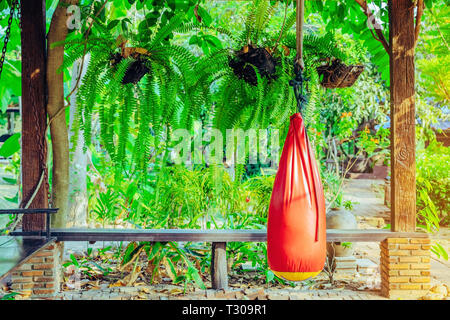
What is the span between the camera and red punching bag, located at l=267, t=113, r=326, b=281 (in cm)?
142

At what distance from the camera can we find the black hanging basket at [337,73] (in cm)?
194

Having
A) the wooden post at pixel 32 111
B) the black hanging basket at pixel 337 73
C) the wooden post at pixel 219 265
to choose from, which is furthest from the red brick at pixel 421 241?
the wooden post at pixel 32 111

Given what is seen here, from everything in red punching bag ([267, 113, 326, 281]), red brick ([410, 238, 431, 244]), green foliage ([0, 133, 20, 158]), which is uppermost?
green foliage ([0, 133, 20, 158])

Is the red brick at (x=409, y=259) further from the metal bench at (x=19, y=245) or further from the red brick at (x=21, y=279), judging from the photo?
the red brick at (x=21, y=279)

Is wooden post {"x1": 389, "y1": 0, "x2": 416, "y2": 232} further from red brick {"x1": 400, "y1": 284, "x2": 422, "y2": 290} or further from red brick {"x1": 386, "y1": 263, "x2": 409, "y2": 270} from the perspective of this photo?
red brick {"x1": 400, "y1": 284, "x2": 422, "y2": 290}

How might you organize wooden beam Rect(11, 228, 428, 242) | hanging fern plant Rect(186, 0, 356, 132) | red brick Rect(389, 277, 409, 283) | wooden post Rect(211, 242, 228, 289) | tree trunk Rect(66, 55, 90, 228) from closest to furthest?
hanging fern plant Rect(186, 0, 356, 132) < wooden beam Rect(11, 228, 428, 242) < red brick Rect(389, 277, 409, 283) < wooden post Rect(211, 242, 228, 289) < tree trunk Rect(66, 55, 90, 228)

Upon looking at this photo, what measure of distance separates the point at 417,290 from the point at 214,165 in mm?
1851

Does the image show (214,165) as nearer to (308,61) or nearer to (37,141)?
(308,61)

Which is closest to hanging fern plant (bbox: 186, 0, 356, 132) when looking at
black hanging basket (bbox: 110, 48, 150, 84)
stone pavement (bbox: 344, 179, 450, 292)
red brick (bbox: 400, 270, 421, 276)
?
black hanging basket (bbox: 110, 48, 150, 84)

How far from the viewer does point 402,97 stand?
9.02 feet

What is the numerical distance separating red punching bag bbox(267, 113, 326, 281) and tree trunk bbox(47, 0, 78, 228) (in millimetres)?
1588

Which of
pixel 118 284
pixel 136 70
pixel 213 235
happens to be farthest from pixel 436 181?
pixel 136 70

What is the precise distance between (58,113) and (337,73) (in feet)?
5.12
